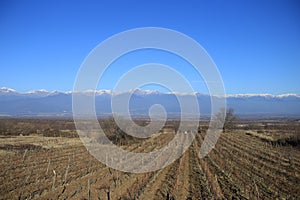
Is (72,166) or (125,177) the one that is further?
(72,166)

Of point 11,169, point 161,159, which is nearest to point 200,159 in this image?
point 161,159

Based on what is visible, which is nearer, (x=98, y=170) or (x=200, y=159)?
(x=98, y=170)

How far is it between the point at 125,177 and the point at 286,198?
282 inches

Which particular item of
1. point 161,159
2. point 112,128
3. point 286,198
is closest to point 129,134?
point 112,128

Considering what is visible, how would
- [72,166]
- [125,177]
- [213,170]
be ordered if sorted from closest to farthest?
1. [125,177]
2. [213,170]
3. [72,166]

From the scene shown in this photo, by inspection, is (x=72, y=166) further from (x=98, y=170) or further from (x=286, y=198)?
(x=286, y=198)

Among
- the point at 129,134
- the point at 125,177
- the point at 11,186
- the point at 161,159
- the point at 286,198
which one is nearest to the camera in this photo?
the point at 286,198

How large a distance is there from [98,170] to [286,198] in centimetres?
952

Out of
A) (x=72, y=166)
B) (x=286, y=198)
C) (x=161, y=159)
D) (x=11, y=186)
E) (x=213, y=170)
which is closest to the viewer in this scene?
(x=286, y=198)

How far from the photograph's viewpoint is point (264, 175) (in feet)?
52.5

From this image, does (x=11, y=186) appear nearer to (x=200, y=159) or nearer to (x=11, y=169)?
(x=11, y=169)

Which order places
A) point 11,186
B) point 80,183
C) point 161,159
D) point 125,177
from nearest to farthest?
point 11,186, point 80,183, point 125,177, point 161,159

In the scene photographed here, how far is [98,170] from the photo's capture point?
17547 mm

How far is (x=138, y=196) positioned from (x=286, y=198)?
520cm
